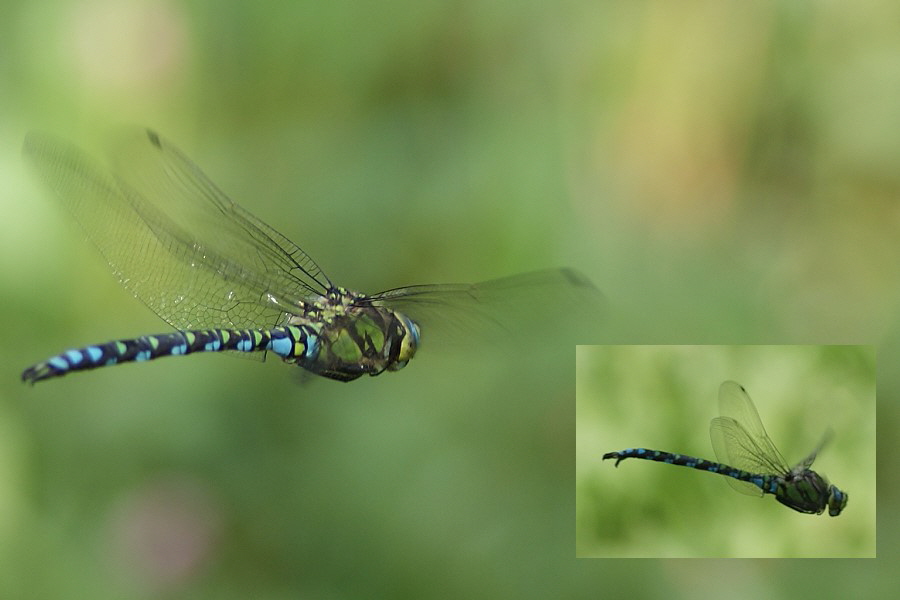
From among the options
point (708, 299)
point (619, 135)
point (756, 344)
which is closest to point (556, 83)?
point (619, 135)

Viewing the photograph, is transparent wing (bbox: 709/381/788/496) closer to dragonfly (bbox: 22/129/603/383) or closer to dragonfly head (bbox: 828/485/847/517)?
dragonfly head (bbox: 828/485/847/517)

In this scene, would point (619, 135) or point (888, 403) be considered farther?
point (619, 135)

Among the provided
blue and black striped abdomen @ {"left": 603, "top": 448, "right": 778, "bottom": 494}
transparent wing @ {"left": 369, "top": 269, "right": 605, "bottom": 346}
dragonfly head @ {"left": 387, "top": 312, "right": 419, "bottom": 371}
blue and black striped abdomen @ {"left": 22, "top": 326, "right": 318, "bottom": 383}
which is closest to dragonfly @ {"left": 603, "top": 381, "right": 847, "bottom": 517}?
blue and black striped abdomen @ {"left": 603, "top": 448, "right": 778, "bottom": 494}

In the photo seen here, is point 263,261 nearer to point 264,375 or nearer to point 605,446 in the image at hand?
point 264,375

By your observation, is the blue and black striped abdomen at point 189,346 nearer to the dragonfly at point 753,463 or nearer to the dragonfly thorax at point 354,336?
the dragonfly thorax at point 354,336

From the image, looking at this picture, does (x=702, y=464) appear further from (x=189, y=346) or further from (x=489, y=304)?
(x=189, y=346)
